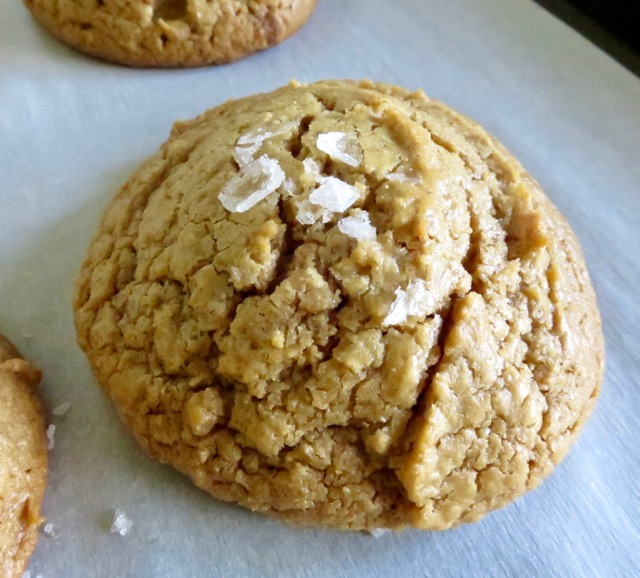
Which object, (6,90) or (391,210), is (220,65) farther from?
(391,210)

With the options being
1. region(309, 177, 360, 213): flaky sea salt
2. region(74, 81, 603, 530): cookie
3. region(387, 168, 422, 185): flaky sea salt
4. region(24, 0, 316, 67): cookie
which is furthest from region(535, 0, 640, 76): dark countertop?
region(309, 177, 360, 213): flaky sea salt

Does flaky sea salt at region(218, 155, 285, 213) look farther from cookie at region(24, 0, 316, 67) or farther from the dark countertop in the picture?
the dark countertop

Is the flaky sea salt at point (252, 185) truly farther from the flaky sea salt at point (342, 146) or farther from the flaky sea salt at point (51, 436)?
the flaky sea salt at point (51, 436)

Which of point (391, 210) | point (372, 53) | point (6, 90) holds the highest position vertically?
point (391, 210)

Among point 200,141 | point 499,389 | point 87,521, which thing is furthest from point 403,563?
point 200,141

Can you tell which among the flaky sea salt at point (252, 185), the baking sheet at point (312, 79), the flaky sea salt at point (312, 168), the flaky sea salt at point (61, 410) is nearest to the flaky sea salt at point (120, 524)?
the baking sheet at point (312, 79)
